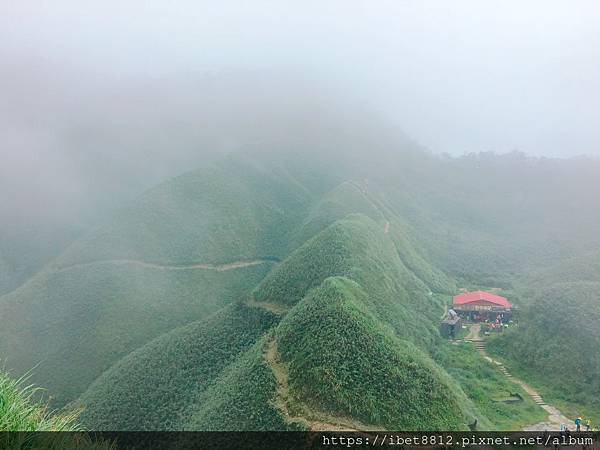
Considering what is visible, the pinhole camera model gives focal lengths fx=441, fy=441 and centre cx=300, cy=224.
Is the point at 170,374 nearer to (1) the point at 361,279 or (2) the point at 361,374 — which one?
(1) the point at 361,279

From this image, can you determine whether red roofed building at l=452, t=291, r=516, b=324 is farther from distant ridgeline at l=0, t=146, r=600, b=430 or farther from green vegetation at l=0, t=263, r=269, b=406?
green vegetation at l=0, t=263, r=269, b=406

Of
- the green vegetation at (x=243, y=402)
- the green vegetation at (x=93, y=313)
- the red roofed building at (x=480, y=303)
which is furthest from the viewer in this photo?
the red roofed building at (x=480, y=303)

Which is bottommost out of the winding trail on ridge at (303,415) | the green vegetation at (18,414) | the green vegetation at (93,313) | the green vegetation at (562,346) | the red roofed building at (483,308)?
the red roofed building at (483,308)

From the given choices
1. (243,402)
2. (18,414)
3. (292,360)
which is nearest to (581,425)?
(292,360)

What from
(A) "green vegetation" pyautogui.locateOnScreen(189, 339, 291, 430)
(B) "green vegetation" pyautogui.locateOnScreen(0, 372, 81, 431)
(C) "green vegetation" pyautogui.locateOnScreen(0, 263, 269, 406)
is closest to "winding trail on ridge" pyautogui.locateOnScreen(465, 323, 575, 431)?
(A) "green vegetation" pyautogui.locateOnScreen(189, 339, 291, 430)

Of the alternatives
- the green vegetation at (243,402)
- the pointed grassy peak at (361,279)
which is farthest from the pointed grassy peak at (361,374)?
the pointed grassy peak at (361,279)

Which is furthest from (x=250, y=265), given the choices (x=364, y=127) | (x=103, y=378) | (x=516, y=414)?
(x=364, y=127)

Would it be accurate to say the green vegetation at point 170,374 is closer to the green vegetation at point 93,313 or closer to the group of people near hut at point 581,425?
the green vegetation at point 93,313
